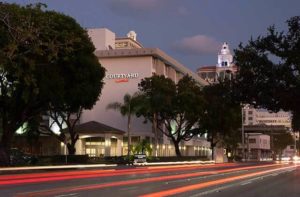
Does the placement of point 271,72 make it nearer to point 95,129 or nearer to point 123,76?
point 95,129

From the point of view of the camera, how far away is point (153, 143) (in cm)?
9919

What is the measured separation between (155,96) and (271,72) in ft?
157

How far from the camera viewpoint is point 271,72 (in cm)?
3391

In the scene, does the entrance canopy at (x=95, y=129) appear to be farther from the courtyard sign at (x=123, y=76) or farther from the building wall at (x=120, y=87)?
the courtyard sign at (x=123, y=76)

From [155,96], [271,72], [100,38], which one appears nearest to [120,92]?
[100,38]

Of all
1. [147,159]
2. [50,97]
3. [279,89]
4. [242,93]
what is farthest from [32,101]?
[147,159]

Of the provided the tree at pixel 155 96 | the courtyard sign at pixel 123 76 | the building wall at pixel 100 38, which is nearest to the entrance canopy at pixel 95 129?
the tree at pixel 155 96

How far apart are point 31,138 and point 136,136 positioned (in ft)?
79.6

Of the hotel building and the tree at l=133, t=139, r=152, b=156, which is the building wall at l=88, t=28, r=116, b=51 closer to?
the hotel building

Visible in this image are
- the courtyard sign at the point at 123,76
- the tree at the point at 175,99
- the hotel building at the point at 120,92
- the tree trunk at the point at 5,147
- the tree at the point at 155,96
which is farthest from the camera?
the courtyard sign at the point at 123,76

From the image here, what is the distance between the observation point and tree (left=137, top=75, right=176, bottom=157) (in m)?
81.4

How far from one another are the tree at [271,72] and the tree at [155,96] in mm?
44238

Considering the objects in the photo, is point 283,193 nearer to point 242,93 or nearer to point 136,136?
point 242,93

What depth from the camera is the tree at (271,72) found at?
109ft
